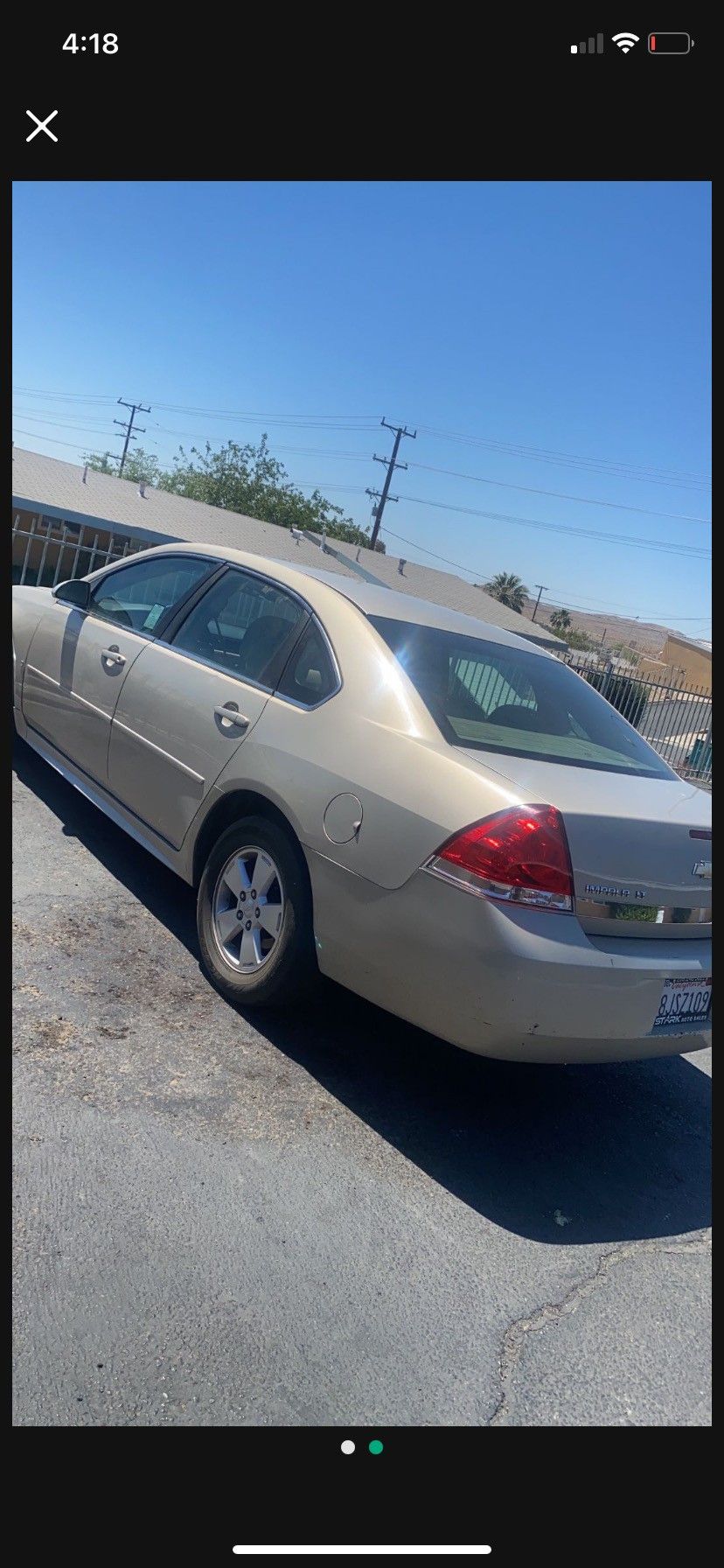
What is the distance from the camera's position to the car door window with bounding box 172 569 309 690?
4051 millimetres

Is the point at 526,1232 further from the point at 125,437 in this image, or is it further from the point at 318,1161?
the point at 125,437

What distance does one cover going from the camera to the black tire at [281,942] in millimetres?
3457

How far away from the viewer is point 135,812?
4535 millimetres

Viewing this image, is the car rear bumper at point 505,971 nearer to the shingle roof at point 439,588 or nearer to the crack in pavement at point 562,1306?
the crack in pavement at point 562,1306

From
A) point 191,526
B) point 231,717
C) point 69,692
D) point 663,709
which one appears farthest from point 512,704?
point 191,526

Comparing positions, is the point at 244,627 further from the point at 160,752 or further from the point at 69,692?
the point at 69,692

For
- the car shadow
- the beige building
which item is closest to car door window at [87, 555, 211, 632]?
the car shadow
